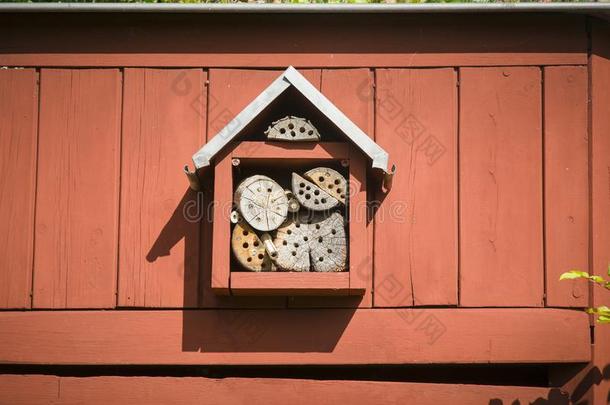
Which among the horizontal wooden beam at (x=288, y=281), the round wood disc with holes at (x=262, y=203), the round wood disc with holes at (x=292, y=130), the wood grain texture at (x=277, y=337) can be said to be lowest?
the wood grain texture at (x=277, y=337)

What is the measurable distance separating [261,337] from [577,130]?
1797mm

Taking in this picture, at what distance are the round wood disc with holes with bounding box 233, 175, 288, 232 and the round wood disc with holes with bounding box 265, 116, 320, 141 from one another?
0.21 meters

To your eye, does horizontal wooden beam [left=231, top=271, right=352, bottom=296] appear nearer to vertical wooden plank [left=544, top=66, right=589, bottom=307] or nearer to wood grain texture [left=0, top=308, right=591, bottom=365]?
wood grain texture [left=0, top=308, right=591, bottom=365]

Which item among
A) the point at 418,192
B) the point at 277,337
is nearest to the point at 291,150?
the point at 418,192

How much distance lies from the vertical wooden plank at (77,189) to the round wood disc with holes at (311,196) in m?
0.90

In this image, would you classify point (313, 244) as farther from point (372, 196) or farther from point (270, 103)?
point (270, 103)

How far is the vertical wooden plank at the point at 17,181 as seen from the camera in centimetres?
348

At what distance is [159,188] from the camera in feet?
11.6

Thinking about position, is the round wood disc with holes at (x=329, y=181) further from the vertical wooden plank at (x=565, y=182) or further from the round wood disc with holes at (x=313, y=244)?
the vertical wooden plank at (x=565, y=182)

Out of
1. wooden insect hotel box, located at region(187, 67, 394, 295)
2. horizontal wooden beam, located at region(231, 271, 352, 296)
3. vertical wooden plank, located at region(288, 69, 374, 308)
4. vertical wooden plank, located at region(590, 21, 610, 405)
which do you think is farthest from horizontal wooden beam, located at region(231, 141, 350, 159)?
vertical wooden plank, located at region(590, 21, 610, 405)

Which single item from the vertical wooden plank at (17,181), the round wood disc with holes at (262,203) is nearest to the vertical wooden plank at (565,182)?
the round wood disc with holes at (262,203)

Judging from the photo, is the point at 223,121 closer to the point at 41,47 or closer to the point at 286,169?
the point at 286,169

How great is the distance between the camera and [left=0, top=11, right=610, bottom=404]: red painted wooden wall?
3.43 meters

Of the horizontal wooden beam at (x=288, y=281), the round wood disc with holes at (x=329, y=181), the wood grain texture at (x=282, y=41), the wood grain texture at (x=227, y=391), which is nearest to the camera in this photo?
the horizontal wooden beam at (x=288, y=281)
